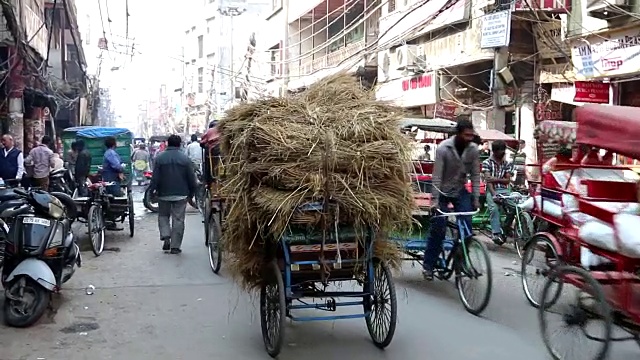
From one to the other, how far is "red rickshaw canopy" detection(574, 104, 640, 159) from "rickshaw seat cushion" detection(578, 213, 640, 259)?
1.41ft

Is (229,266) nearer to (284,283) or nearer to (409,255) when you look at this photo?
(284,283)

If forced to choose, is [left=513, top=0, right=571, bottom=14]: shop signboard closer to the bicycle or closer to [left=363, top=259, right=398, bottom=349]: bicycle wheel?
the bicycle

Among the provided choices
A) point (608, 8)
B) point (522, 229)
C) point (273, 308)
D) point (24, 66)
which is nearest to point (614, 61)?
point (608, 8)

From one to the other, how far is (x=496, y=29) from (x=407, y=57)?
7594 millimetres

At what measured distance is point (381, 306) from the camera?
18.7ft

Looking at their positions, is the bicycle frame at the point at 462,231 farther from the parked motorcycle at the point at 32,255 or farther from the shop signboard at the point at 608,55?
the shop signboard at the point at 608,55

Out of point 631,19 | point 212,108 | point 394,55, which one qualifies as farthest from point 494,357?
point 212,108

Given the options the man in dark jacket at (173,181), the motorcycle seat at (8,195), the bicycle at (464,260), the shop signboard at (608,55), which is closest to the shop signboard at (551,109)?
Answer: the shop signboard at (608,55)

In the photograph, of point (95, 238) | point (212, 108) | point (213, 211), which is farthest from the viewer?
point (212, 108)

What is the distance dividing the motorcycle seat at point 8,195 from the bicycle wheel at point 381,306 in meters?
3.60

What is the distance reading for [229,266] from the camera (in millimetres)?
6211

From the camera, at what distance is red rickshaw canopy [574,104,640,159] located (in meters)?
4.69

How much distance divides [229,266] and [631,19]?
11.6m

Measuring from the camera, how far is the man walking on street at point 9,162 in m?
13.6
